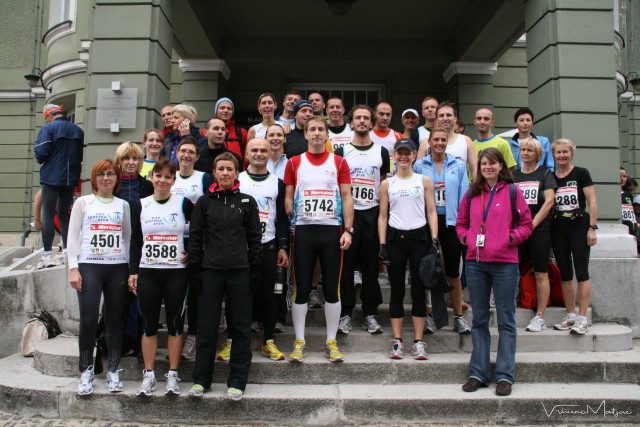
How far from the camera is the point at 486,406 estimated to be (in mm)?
4027

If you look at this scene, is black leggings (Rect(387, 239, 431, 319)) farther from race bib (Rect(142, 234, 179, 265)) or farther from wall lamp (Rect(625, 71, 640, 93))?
wall lamp (Rect(625, 71, 640, 93))

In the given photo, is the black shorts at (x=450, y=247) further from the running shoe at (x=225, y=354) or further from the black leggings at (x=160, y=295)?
the black leggings at (x=160, y=295)

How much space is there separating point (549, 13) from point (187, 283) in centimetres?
536

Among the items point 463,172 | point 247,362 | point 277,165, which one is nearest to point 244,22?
point 277,165

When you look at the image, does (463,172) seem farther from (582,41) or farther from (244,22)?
(244,22)

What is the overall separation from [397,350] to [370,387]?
0.42m

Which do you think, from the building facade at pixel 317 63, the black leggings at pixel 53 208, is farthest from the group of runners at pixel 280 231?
the black leggings at pixel 53 208

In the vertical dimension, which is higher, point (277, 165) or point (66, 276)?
point (277, 165)

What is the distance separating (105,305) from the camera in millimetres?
4301

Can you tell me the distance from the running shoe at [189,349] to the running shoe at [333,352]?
119 cm

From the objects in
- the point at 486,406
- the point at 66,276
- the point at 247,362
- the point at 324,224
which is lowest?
the point at 486,406

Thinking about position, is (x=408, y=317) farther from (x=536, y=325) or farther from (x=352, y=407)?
(x=352, y=407)

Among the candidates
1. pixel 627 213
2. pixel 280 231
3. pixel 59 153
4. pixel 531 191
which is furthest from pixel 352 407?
pixel 627 213

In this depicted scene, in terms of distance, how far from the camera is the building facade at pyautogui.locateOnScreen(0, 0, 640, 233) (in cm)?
612
